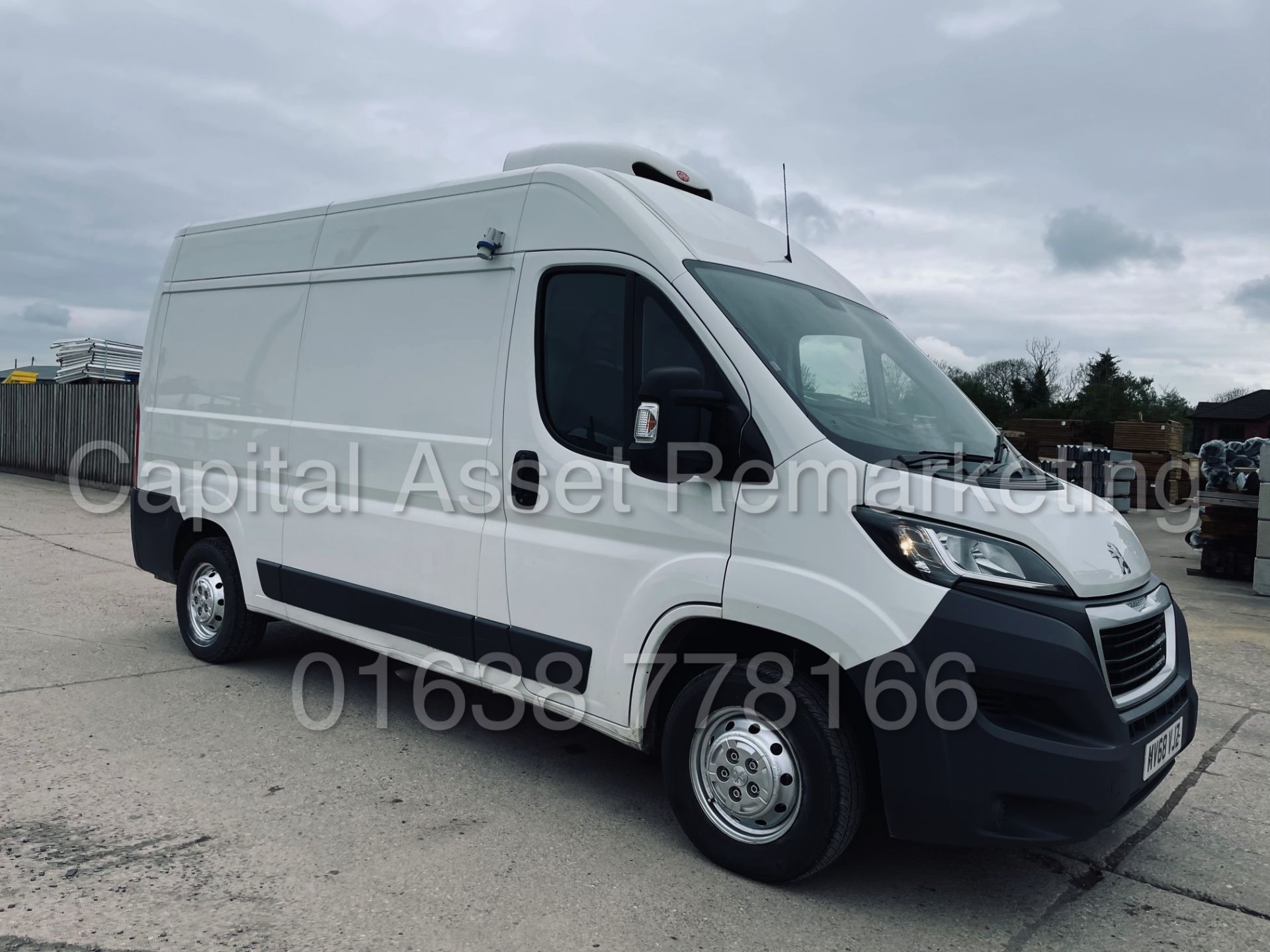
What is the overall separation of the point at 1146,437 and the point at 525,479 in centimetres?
2182

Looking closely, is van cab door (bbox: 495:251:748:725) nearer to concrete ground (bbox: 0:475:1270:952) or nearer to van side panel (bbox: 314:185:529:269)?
van side panel (bbox: 314:185:529:269)

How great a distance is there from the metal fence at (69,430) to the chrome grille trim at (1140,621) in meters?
15.8

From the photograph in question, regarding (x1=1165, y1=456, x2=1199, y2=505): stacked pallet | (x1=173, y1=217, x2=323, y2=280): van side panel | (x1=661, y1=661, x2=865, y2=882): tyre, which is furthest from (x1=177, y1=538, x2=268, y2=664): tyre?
(x1=1165, y1=456, x2=1199, y2=505): stacked pallet

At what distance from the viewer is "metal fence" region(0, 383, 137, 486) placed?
17.4 m

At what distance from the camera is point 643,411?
334 cm

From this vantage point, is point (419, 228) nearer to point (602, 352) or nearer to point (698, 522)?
point (602, 352)

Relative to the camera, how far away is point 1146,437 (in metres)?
22.1

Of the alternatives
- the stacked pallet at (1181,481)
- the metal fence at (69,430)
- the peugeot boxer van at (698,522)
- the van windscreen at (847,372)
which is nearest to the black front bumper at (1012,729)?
the peugeot boxer van at (698,522)

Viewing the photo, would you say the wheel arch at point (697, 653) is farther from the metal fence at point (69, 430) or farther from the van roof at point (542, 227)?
the metal fence at point (69, 430)

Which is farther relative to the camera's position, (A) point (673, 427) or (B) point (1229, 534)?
(B) point (1229, 534)

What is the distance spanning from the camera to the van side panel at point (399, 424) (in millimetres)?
4176

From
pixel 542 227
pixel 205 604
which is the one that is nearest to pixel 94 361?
pixel 205 604

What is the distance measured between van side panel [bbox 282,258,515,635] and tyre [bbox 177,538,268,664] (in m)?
0.73

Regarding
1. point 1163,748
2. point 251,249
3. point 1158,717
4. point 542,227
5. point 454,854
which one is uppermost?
point 251,249
